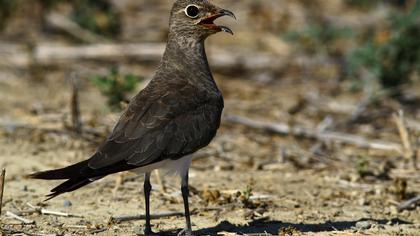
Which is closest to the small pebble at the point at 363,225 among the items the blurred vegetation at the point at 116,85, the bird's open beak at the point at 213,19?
the bird's open beak at the point at 213,19

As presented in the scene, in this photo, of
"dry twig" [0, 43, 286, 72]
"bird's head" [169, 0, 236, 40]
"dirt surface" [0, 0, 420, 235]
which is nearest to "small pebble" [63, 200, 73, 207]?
"dirt surface" [0, 0, 420, 235]

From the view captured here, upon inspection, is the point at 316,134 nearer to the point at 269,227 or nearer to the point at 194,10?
the point at 269,227

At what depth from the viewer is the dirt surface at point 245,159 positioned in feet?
24.7

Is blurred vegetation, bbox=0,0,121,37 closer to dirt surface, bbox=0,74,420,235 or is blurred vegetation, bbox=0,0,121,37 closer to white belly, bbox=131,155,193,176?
dirt surface, bbox=0,74,420,235

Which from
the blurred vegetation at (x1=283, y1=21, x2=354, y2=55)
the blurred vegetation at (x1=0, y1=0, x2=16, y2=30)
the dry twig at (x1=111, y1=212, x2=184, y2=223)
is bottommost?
the dry twig at (x1=111, y1=212, x2=184, y2=223)

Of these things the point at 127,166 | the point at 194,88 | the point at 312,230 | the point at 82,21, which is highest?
the point at 82,21

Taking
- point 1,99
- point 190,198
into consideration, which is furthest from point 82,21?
point 190,198

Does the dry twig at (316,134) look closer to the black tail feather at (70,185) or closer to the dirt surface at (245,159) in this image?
the dirt surface at (245,159)

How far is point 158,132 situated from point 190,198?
65.1 inches

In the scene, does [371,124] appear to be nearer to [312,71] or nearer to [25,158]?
[312,71]

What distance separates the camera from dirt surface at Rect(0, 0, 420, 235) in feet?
24.7

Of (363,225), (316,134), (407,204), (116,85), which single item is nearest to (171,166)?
(363,225)

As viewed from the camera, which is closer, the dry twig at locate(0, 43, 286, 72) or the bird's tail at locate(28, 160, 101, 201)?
the bird's tail at locate(28, 160, 101, 201)

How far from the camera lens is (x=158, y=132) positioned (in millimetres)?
6676
